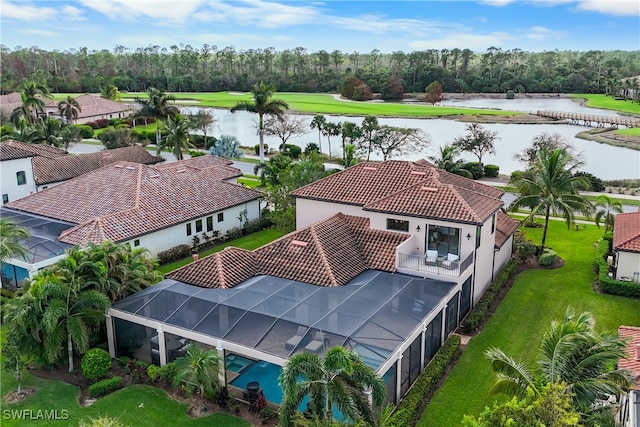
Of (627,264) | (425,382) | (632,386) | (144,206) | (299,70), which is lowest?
(425,382)

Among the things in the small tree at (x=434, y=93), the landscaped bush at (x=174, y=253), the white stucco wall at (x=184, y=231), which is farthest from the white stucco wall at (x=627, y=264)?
the small tree at (x=434, y=93)

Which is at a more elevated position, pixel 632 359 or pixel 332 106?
pixel 332 106

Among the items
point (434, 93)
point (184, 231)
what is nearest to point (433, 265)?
point (184, 231)

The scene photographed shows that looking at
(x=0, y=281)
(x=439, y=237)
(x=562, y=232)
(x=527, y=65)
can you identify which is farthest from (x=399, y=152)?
(x=527, y=65)

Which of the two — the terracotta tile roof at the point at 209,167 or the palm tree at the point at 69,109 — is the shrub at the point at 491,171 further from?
the palm tree at the point at 69,109

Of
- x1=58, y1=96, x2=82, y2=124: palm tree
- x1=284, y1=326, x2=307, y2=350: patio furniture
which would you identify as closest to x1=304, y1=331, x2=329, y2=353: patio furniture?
x1=284, y1=326, x2=307, y2=350: patio furniture

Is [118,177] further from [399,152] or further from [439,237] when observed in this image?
[399,152]

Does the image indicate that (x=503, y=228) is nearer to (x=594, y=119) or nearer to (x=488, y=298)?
(x=488, y=298)

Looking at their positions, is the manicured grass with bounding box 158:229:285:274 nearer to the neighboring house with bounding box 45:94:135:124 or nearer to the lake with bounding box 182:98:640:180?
the lake with bounding box 182:98:640:180
